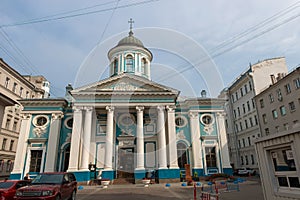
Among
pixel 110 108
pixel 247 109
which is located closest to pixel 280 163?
pixel 110 108

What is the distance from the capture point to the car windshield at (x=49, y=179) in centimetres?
906

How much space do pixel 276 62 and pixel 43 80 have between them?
139 feet

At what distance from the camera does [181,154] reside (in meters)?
23.4

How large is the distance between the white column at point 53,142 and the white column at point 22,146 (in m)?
2.44

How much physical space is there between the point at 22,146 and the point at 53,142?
3124 millimetres

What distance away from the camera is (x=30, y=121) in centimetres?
2252

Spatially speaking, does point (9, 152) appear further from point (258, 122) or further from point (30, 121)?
point (258, 122)

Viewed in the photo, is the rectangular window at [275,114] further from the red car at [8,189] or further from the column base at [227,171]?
the red car at [8,189]

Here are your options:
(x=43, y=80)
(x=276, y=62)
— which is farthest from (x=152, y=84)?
(x=43, y=80)

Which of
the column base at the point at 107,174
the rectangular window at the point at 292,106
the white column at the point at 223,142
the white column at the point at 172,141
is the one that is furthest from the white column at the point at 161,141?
the rectangular window at the point at 292,106

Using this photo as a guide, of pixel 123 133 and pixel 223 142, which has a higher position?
pixel 123 133

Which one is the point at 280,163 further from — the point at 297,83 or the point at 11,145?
the point at 11,145

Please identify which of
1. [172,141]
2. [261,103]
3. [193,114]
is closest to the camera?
[172,141]

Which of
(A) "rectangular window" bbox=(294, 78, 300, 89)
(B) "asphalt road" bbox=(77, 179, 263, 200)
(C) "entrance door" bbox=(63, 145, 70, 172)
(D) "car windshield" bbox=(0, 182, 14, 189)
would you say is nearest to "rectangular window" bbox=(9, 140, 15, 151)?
(C) "entrance door" bbox=(63, 145, 70, 172)
